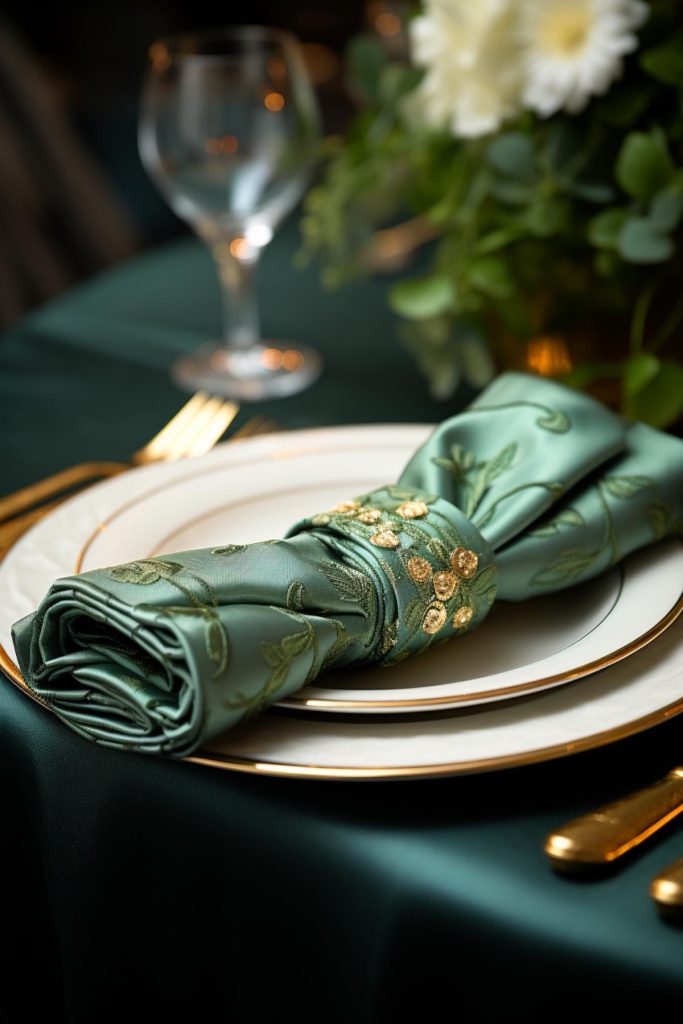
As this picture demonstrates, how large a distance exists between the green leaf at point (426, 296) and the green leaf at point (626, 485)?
296mm

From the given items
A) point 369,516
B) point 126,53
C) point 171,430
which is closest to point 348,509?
A: point 369,516

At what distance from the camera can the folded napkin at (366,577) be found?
40cm

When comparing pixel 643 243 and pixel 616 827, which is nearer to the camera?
pixel 616 827

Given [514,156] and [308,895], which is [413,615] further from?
[514,156]

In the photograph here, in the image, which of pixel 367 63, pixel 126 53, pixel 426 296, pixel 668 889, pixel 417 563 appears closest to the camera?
pixel 668 889

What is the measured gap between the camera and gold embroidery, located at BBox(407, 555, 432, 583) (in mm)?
455

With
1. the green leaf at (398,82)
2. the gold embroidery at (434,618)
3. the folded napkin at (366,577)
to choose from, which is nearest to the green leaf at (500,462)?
the folded napkin at (366,577)

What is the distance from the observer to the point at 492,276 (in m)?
0.75

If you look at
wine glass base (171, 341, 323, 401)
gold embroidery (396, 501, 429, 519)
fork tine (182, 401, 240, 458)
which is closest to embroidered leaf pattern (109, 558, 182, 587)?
gold embroidery (396, 501, 429, 519)

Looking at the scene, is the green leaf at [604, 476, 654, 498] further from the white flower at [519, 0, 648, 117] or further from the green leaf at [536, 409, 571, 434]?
the white flower at [519, 0, 648, 117]

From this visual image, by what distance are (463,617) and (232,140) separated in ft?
1.90

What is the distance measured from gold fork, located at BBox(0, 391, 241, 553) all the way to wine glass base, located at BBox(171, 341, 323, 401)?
3 centimetres

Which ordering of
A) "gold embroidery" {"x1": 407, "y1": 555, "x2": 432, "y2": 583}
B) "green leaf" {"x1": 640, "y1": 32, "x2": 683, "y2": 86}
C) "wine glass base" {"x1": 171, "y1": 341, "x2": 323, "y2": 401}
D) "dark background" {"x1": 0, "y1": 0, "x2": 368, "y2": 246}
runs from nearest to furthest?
"gold embroidery" {"x1": 407, "y1": 555, "x2": 432, "y2": 583}
"green leaf" {"x1": 640, "y1": 32, "x2": 683, "y2": 86}
"wine glass base" {"x1": 171, "y1": 341, "x2": 323, "y2": 401}
"dark background" {"x1": 0, "y1": 0, "x2": 368, "y2": 246}

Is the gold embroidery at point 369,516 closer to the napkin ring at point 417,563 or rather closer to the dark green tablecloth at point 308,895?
the napkin ring at point 417,563
